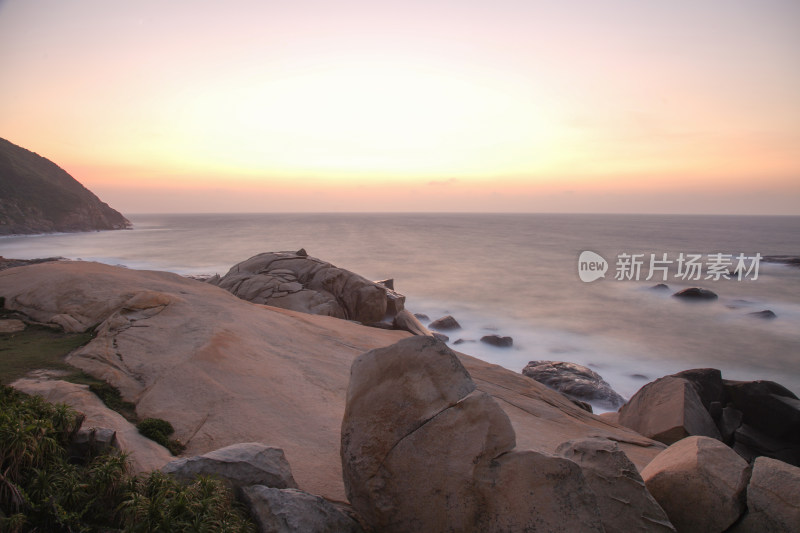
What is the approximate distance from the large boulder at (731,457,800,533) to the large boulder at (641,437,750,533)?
0.16m

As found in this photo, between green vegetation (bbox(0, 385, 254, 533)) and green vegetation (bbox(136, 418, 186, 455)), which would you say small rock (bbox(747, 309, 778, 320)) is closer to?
green vegetation (bbox(136, 418, 186, 455))

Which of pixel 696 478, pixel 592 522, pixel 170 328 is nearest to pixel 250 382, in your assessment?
pixel 170 328

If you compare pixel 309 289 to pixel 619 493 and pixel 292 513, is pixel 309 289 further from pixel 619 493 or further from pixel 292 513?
pixel 619 493

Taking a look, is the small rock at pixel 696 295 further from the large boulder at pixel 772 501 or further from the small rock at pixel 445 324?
the large boulder at pixel 772 501

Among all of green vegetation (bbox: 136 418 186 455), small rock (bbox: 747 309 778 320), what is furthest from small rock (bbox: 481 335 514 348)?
green vegetation (bbox: 136 418 186 455)

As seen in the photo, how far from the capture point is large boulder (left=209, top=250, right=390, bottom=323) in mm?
22484

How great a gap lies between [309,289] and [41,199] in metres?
107

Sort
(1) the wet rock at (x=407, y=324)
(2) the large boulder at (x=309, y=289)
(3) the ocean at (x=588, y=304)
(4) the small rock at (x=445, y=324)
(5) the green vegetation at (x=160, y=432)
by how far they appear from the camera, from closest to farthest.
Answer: (5) the green vegetation at (x=160, y=432)
(2) the large boulder at (x=309, y=289)
(1) the wet rock at (x=407, y=324)
(3) the ocean at (x=588, y=304)
(4) the small rock at (x=445, y=324)

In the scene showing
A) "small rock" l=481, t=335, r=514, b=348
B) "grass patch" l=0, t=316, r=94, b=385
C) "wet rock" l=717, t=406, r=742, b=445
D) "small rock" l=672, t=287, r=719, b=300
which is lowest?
"small rock" l=481, t=335, r=514, b=348

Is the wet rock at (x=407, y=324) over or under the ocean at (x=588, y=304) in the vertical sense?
over

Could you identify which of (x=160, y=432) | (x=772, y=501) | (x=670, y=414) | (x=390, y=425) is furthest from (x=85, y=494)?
(x=670, y=414)

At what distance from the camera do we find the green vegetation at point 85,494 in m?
5.01

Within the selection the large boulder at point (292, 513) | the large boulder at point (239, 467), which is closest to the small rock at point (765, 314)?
the large boulder at point (292, 513)

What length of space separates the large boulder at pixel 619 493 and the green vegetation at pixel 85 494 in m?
4.73
